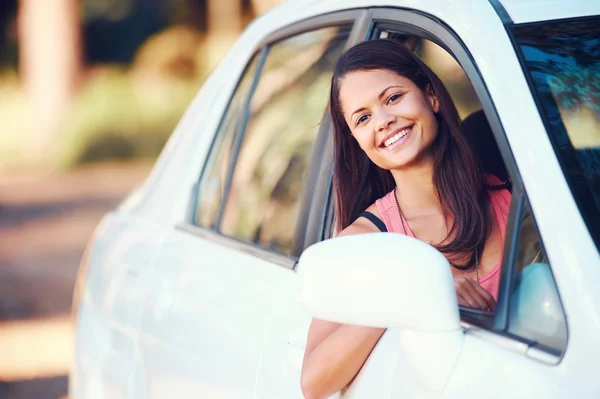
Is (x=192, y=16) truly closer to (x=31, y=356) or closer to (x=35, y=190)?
(x=35, y=190)

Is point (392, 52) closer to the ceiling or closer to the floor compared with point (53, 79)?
closer to the floor

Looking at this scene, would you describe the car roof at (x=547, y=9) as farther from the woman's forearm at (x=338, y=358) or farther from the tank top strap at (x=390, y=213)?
the woman's forearm at (x=338, y=358)

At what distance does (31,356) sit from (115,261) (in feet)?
14.0

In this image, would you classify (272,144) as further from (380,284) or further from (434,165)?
(380,284)

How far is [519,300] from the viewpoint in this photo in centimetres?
182

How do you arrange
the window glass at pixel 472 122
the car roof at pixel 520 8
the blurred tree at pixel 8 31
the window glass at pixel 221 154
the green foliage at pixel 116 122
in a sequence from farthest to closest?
the blurred tree at pixel 8 31, the green foliage at pixel 116 122, the window glass at pixel 221 154, the window glass at pixel 472 122, the car roof at pixel 520 8

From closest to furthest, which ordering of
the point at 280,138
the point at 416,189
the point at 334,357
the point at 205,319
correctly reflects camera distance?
the point at 334,357, the point at 416,189, the point at 205,319, the point at 280,138

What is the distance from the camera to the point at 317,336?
2.11 m

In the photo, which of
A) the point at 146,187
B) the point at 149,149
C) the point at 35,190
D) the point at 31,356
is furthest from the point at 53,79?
the point at 146,187

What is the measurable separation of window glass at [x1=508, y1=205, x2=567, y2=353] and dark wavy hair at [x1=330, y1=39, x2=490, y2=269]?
0.45m

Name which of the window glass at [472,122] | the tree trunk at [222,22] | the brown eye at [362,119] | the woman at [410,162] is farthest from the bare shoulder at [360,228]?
the tree trunk at [222,22]

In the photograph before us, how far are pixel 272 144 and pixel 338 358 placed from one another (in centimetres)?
171

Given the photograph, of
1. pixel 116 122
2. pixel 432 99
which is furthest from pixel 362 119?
pixel 116 122

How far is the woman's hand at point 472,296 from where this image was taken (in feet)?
6.39
